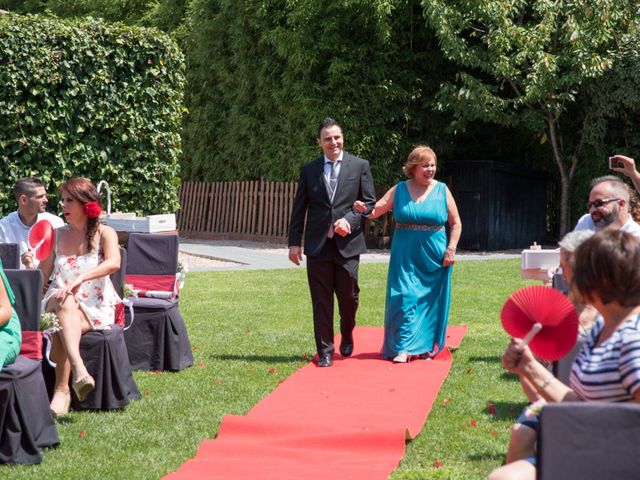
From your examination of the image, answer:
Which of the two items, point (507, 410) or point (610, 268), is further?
point (507, 410)

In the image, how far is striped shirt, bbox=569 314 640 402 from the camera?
3455mm

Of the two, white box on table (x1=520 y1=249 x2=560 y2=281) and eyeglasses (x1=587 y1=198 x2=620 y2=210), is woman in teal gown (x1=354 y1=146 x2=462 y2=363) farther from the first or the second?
eyeglasses (x1=587 y1=198 x2=620 y2=210)

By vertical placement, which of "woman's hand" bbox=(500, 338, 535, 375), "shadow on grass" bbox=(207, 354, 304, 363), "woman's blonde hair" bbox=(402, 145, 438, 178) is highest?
"woman's blonde hair" bbox=(402, 145, 438, 178)

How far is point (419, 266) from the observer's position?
9234 mm

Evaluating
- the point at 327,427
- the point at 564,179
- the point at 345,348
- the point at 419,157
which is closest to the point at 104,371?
the point at 327,427

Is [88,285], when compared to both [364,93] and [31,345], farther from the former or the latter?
[364,93]

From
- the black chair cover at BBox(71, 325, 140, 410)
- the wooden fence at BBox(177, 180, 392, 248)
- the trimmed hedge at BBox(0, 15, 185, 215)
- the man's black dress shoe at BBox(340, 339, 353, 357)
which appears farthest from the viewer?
the wooden fence at BBox(177, 180, 392, 248)

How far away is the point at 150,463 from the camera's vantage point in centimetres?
596

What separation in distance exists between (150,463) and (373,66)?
17.3 metres

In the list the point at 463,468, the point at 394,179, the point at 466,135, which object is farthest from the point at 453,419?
the point at 466,135

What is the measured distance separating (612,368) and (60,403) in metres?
4.46

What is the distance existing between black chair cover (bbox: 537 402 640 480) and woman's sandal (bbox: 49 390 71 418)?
444 cm

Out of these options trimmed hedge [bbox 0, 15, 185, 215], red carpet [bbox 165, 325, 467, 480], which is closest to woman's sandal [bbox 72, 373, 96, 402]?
red carpet [bbox 165, 325, 467, 480]

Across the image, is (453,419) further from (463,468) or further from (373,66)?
(373,66)
